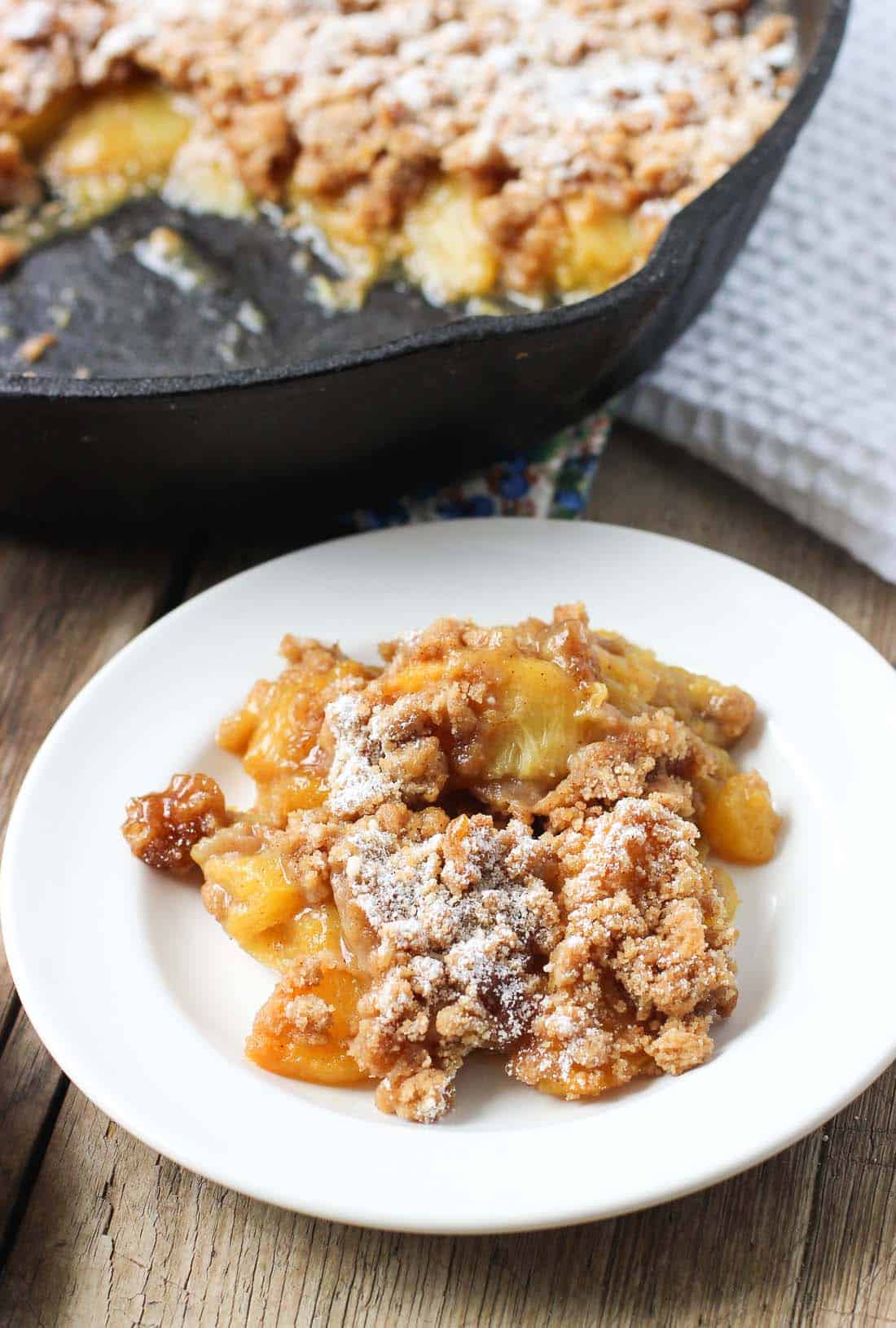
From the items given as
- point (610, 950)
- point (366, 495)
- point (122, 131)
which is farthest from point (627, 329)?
point (122, 131)

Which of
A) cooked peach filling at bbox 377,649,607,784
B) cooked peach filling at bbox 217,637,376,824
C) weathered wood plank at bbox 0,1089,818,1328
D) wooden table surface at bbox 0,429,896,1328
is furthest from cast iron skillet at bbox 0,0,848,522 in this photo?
weathered wood plank at bbox 0,1089,818,1328

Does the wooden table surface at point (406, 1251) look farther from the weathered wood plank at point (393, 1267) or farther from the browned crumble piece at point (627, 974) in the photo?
the browned crumble piece at point (627, 974)

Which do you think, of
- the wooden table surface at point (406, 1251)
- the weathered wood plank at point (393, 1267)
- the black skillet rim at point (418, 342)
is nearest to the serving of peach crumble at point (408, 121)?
the black skillet rim at point (418, 342)

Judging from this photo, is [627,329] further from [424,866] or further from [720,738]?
[424,866]

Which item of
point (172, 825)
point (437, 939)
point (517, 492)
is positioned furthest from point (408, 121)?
point (437, 939)

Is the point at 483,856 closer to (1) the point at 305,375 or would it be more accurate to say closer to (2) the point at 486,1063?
(2) the point at 486,1063

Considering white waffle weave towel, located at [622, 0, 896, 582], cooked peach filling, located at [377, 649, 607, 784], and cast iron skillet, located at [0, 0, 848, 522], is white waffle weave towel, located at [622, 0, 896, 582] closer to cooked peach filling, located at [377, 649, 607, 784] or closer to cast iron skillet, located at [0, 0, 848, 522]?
cast iron skillet, located at [0, 0, 848, 522]
